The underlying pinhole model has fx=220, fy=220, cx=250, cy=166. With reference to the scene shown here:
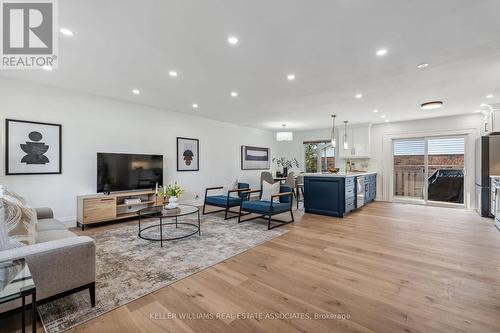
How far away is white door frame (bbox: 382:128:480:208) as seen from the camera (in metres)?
5.83

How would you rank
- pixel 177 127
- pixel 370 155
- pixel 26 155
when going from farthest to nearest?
pixel 370 155 → pixel 177 127 → pixel 26 155

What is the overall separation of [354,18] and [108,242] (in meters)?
4.22

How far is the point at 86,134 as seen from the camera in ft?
14.3

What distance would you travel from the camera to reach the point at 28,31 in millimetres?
2381

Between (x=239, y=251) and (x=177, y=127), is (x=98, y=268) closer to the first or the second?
(x=239, y=251)

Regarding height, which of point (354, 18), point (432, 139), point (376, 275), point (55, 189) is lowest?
point (376, 275)

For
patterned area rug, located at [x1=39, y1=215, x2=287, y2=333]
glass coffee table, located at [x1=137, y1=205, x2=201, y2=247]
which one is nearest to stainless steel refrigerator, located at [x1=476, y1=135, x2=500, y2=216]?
patterned area rug, located at [x1=39, y1=215, x2=287, y2=333]

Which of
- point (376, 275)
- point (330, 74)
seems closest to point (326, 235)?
point (376, 275)

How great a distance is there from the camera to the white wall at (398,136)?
5.83 metres

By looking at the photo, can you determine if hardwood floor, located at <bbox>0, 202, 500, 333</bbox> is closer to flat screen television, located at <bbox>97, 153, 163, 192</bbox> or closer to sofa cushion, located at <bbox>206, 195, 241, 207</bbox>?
sofa cushion, located at <bbox>206, 195, 241, 207</bbox>

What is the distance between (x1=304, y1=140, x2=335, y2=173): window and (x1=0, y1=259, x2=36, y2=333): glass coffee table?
27.3 ft

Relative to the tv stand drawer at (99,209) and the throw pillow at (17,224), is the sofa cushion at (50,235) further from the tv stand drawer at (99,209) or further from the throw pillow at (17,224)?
the tv stand drawer at (99,209)

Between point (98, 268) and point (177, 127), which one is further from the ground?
point (177, 127)

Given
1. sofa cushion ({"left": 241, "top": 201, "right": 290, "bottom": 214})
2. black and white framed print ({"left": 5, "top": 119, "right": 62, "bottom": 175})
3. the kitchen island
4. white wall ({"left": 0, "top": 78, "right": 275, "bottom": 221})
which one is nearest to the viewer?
black and white framed print ({"left": 5, "top": 119, "right": 62, "bottom": 175})
